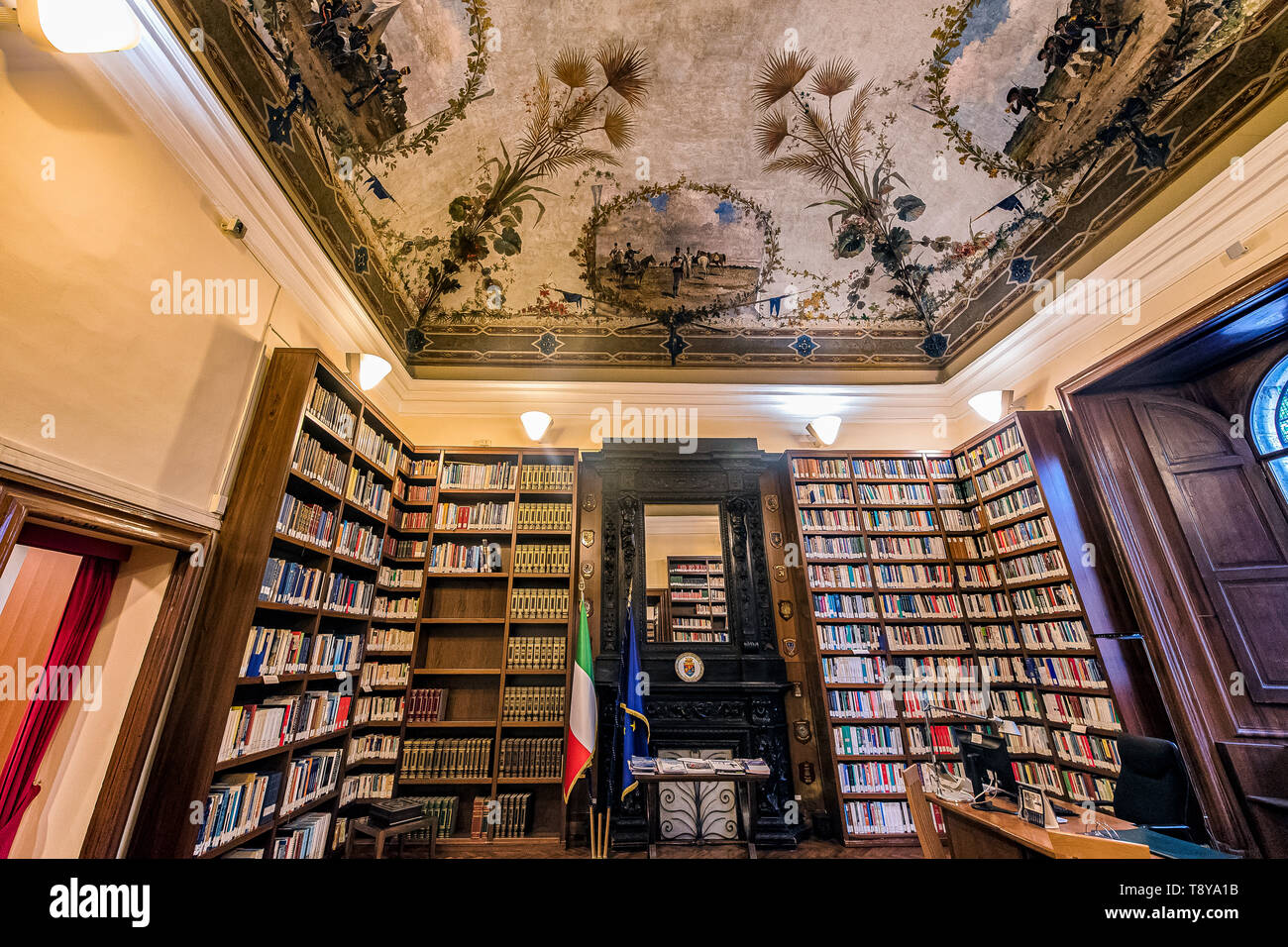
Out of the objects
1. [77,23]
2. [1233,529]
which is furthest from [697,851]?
[77,23]

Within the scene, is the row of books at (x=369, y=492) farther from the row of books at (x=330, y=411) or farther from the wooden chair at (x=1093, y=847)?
the wooden chair at (x=1093, y=847)

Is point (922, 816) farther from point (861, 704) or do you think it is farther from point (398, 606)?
point (398, 606)

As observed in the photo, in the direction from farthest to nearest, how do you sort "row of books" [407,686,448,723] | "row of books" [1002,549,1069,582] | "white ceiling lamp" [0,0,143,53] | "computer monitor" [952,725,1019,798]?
"row of books" [407,686,448,723] → "row of books" [1002,549,1069,582] → "computer monitor" [952,725,1019,798] → "white ceiling lamp" [0,0,143,53]

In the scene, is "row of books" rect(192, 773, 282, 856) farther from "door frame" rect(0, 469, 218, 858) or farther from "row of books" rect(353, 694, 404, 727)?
"row of books" rect(353, 694, 404, 727)

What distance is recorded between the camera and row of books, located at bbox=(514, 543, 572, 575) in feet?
15.2

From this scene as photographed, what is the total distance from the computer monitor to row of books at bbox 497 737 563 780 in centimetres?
291

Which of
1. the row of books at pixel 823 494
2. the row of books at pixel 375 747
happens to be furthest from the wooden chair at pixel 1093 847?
the row of books at pixel 375 747

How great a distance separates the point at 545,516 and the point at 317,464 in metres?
1.96

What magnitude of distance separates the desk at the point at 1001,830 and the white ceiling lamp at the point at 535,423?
158 inches

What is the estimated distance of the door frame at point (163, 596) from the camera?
1.84m

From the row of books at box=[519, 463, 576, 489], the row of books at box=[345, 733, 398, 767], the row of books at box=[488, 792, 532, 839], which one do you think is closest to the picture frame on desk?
the row of books at box=[488, 792, 532, 839]

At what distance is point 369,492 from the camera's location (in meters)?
3.94
